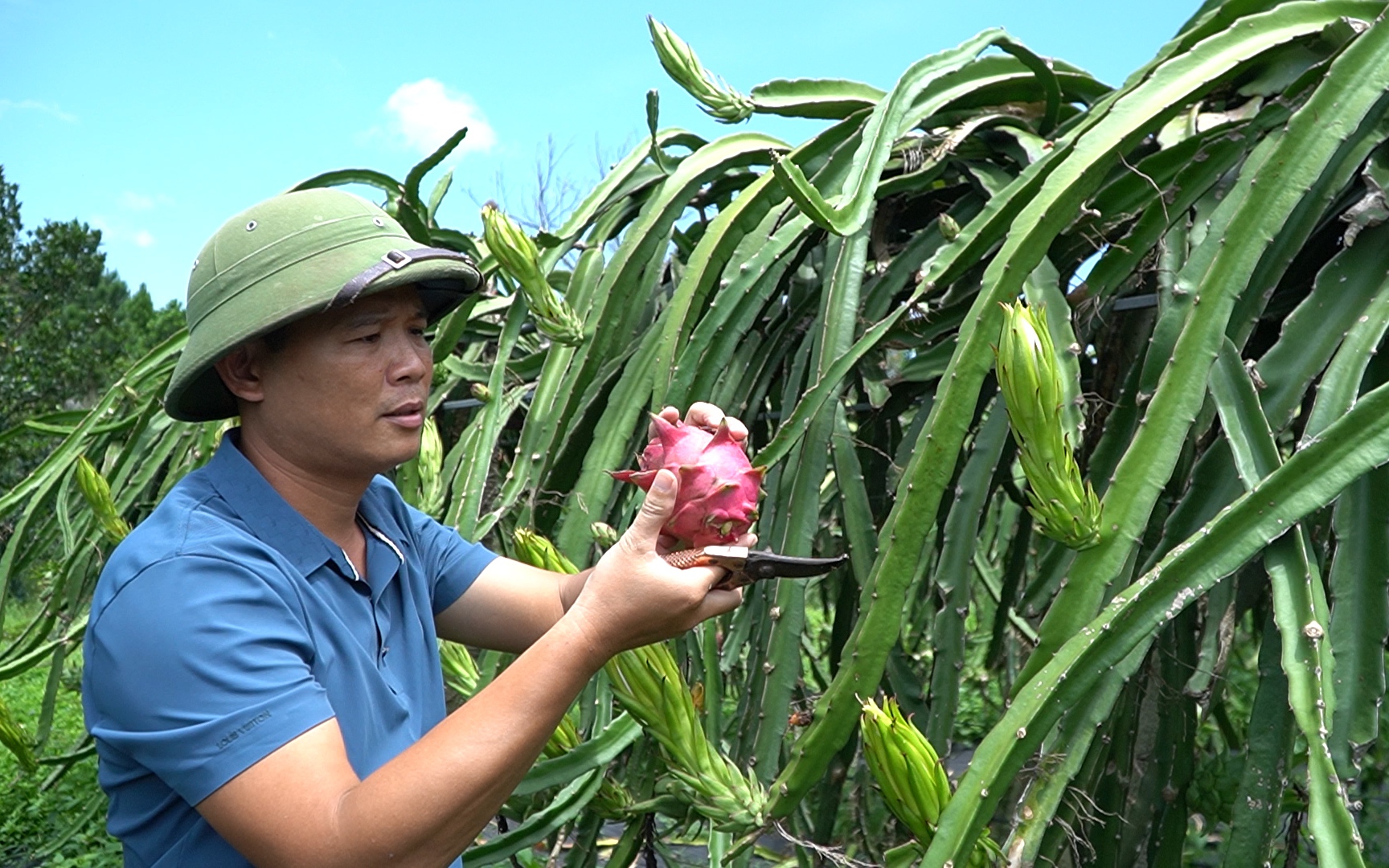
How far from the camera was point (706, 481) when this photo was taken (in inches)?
47.8

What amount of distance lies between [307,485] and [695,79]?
3.44 ft

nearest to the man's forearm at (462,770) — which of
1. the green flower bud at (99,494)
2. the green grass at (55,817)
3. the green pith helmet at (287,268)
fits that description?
the green pith helmet at (287,268)

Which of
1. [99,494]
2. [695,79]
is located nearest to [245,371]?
[695,79]

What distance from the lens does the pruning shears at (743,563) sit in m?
1.18

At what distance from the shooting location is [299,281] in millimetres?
1223

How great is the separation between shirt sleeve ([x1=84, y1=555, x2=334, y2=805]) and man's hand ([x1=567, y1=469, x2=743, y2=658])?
0.23m

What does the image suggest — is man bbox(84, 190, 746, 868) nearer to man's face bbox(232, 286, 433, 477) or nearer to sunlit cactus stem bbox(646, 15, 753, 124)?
man's face bbox(232, 286, 433, 477)

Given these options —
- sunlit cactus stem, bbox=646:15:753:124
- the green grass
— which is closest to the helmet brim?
sunlit cactus stem, bbox=646:15:753:124

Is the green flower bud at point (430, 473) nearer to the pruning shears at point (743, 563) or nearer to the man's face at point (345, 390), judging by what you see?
the man's face at point (345, 390)

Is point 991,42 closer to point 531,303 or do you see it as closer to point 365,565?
point 531,303

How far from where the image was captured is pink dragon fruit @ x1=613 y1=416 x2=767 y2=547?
1.21 m

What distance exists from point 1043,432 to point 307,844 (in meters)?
0.71

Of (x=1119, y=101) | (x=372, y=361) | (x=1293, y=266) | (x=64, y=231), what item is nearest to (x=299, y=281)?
(x=372, y=361)

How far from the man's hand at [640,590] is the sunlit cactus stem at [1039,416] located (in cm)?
31
